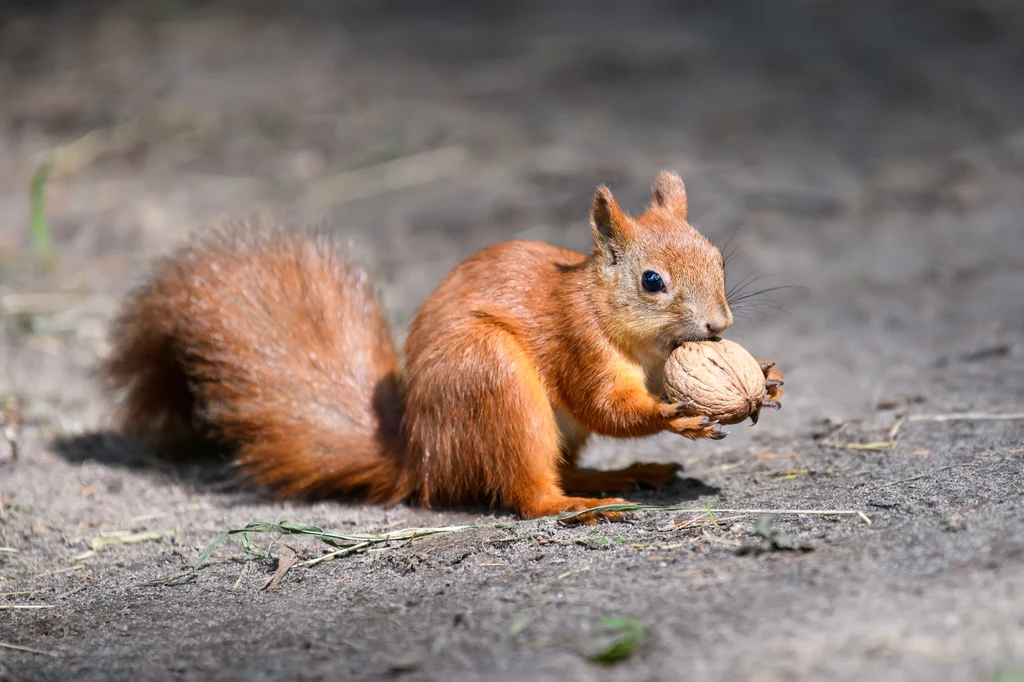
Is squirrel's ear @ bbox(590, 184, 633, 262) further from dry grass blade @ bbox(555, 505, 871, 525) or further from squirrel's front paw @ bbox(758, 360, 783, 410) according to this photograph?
dry grass blade @ bbox(555, 505, 871, 525)

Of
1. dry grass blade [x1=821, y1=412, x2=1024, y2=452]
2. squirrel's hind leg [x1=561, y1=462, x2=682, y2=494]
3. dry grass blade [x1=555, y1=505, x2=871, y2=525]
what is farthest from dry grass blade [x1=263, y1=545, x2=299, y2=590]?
dry grass blade [x1=821, y1=412, x2=1024, y2=452]

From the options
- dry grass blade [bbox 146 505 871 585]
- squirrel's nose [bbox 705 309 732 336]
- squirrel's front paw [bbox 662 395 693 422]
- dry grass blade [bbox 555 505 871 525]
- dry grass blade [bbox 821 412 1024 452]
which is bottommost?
dry grass blade [bbox 146 505 871 585]

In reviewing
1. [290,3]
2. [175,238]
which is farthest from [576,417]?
[290,3]

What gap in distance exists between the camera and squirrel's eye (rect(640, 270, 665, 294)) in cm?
291

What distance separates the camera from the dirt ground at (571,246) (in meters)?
2.18

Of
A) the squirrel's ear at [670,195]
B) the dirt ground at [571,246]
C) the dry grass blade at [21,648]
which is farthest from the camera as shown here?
the squirrel's ear at [670,195]

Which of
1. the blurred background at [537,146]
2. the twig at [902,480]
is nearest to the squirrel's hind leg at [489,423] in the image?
the twig at [902,480]

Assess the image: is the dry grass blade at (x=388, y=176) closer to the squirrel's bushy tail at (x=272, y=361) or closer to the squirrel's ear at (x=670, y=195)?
the squirrel's bushy tail at (x=272, y=361)

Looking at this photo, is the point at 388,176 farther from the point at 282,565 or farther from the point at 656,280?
the point at 282,565

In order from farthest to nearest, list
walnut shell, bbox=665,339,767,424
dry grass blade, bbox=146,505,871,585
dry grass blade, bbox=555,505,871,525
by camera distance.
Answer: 1. dry grass blade, bbox=146,505,871,585
2. walnut shell, bbox=665,339,767,424
3. dry grass blade, bbox=555,505,871,525

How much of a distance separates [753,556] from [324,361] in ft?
5.45

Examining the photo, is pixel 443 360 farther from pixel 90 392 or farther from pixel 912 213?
pixel 912 213

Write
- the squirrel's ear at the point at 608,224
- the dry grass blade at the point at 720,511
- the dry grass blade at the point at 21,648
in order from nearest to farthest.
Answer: the dry grass blade at the point at 21,648 → the dry grass blade at the point at 720,511 → the squirrel's ear at the point at 608,224

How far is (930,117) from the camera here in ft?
25.1
